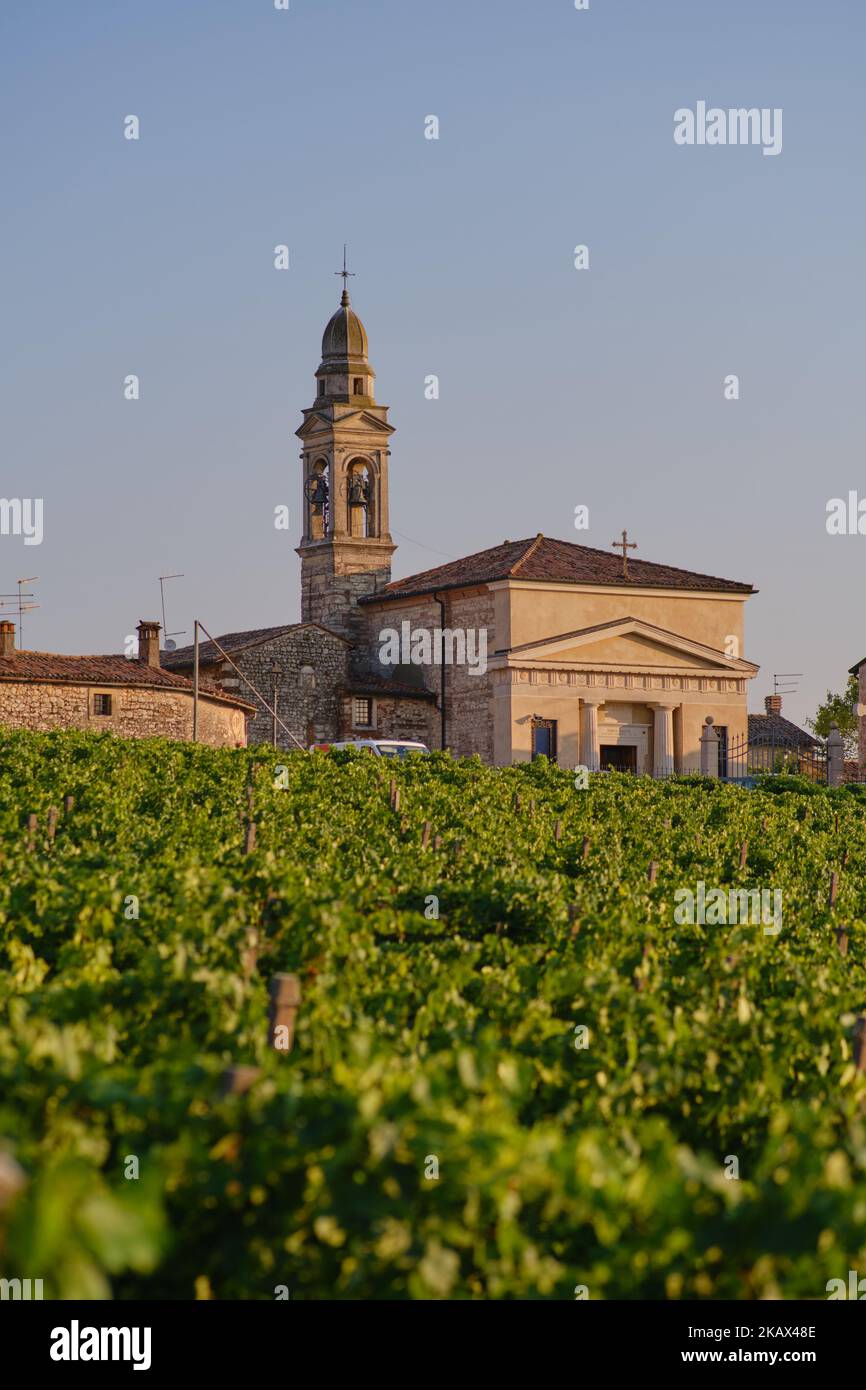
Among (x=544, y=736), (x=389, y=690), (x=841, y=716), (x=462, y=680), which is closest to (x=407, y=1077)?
(x=544, y=736)

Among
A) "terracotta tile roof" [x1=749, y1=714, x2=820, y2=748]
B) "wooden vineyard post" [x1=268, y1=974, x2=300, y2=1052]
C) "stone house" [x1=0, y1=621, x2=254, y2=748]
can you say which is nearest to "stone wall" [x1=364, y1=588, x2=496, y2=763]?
"stone house" [x1=0, y1=621, x2=254, y2=748]

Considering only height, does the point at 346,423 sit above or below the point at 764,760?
above

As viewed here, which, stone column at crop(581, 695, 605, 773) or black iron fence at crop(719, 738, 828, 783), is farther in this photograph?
black iron fence at crop(719, 738, 828, 783)

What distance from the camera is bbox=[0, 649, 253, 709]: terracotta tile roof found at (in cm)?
4016

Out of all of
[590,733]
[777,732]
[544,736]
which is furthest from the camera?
[777,732]

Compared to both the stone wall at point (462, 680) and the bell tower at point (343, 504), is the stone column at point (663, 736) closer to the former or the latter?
the stone wall at point (462, 680)

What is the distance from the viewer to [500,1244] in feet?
14.8

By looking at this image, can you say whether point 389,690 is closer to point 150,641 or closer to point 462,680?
point 462,680

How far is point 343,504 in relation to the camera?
54375mm

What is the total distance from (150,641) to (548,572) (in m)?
11.7

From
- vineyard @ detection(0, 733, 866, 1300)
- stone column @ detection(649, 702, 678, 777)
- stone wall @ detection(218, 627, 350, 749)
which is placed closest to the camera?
vineyard @ detection(0, 733, 866, 1300)

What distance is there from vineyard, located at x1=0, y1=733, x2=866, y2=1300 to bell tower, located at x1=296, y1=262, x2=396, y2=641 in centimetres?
3709

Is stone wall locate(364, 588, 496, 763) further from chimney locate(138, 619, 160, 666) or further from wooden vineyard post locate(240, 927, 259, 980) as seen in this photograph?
wooden vineyard post locate(240, 927, 259, 980)

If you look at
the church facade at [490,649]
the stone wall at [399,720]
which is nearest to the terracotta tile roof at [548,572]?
the church facade at [490,649]
